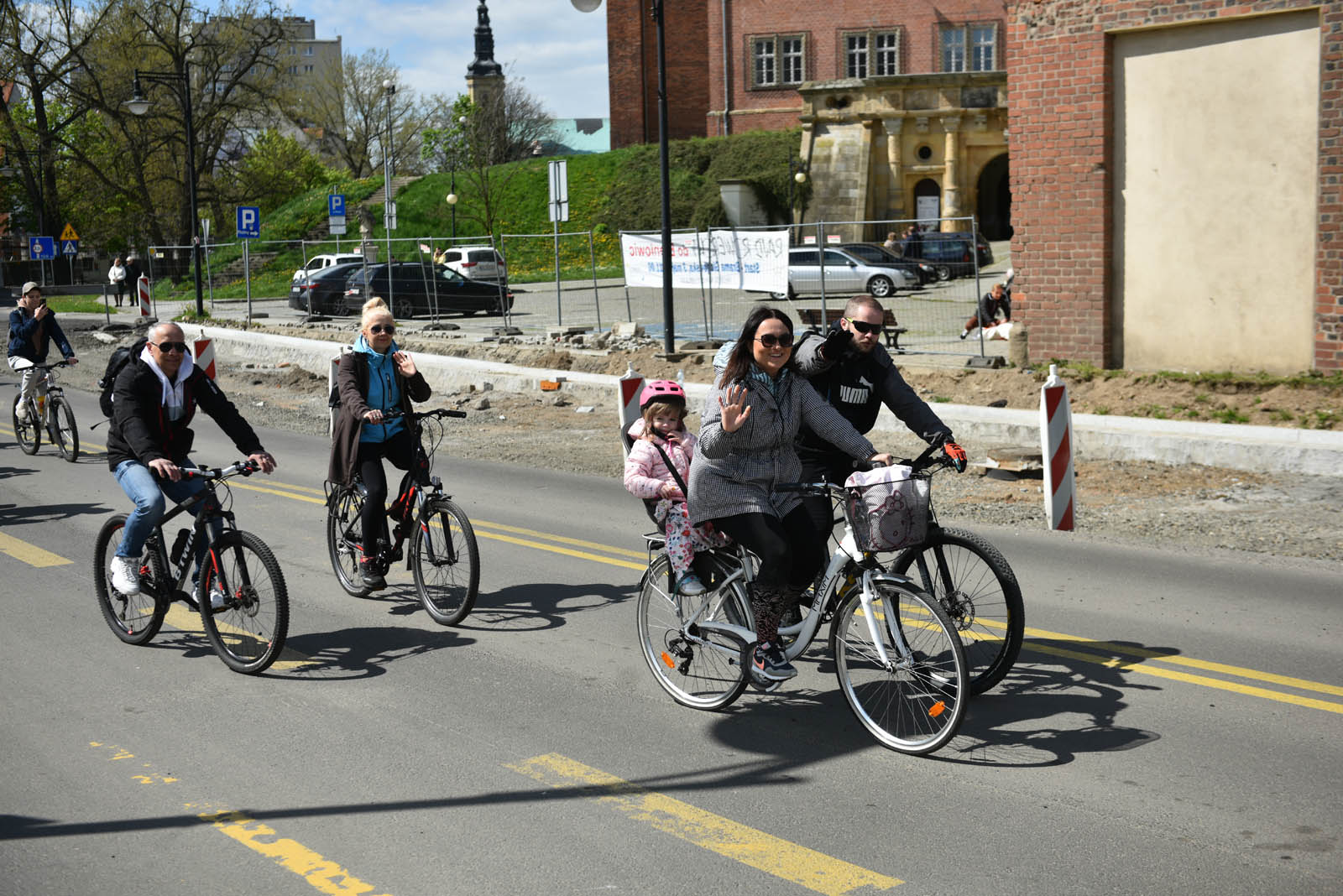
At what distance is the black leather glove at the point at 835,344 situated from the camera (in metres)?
6.12

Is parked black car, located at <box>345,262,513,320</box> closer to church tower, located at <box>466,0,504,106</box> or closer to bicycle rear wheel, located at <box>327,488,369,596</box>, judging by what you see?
bicycle rear wheel, located at <box>327,488,369,596</box>

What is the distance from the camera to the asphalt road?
443cm

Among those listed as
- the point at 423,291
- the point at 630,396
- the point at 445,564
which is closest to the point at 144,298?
the point at 423,291

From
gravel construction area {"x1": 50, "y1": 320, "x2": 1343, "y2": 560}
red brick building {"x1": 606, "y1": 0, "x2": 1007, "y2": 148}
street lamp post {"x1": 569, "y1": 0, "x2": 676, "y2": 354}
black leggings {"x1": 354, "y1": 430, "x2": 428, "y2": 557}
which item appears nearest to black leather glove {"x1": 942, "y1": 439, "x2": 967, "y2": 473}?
black leggings {"x1": 354, "y1": 430, "x2": 428, "y2": 557}

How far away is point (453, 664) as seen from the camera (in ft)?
22.9

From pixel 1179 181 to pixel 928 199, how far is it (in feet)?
130

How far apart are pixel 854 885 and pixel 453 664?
321 cm

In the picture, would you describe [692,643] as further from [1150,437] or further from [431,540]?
[1150,437]

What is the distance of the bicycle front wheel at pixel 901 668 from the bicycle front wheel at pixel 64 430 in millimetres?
11862

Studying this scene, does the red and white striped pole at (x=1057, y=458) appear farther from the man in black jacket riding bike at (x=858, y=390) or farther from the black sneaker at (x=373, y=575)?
the black sneaker at (x=373, y=575)

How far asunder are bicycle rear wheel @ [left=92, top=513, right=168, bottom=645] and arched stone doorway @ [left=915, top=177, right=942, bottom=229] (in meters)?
48.9

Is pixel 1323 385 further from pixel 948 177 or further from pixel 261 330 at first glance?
pixel 948 177

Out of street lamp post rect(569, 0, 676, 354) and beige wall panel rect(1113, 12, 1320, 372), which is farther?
street lamp post rect(569, 0, 676, 354)

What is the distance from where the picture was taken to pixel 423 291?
111 ft
